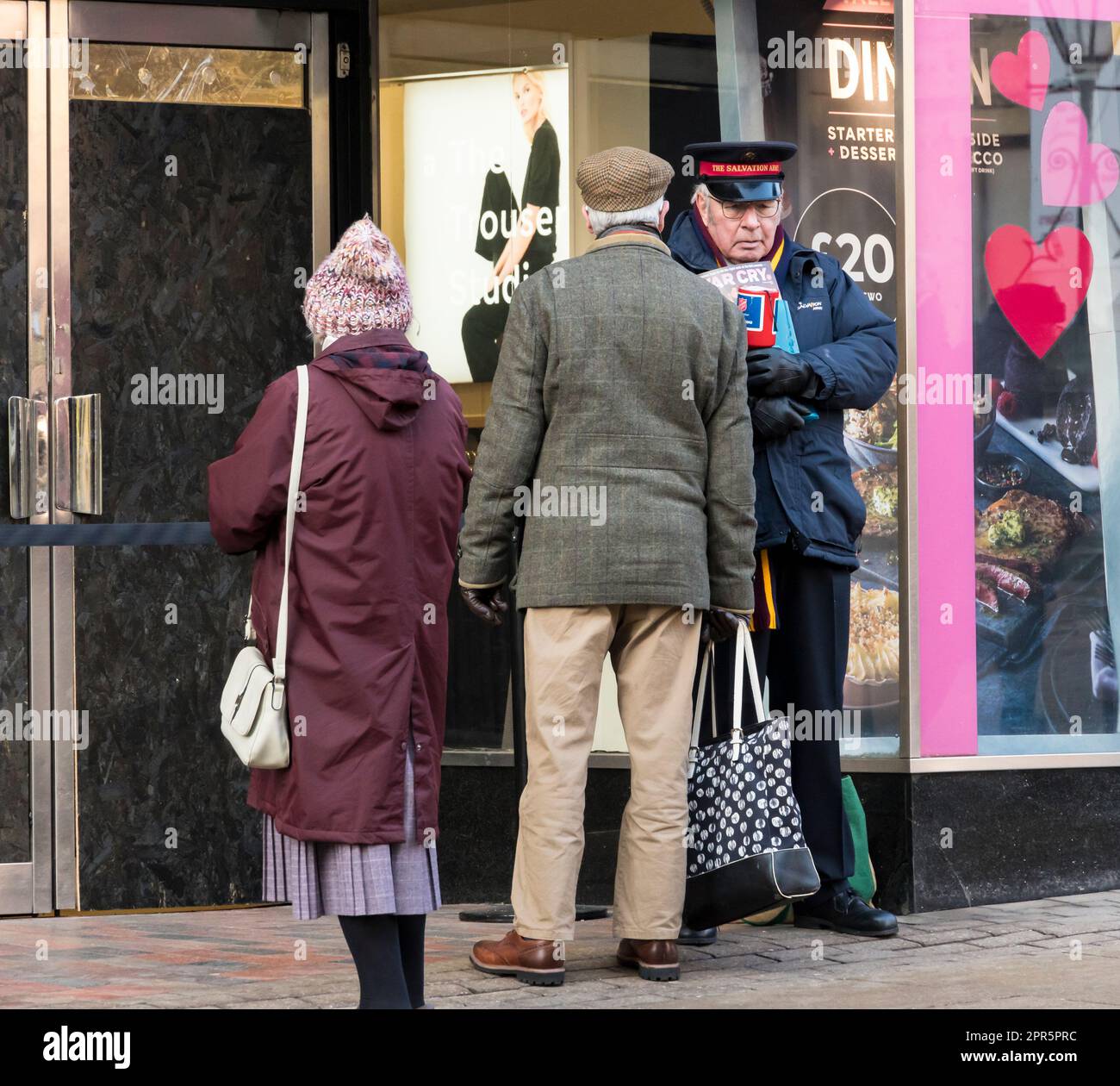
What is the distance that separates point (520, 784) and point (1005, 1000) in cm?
200

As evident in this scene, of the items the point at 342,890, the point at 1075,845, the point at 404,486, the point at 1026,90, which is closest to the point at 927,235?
the point at 1026,90

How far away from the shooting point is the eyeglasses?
568 cm

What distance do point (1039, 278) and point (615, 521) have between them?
235 cm

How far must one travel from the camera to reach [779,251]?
5801 millimetres

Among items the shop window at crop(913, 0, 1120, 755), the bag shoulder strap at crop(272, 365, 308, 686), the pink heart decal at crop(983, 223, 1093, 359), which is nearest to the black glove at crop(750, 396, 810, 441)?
the shop window at crop(913, 0, 1120, 755)

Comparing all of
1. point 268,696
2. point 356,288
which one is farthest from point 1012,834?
point 356,288

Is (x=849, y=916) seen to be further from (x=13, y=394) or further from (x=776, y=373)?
(x=13, y=394)

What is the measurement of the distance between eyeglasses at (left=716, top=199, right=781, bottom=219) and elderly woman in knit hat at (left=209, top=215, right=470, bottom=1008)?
1.53m

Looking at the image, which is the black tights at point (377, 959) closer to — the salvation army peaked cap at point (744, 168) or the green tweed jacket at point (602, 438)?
the green tweed jacket at point (602, 438)

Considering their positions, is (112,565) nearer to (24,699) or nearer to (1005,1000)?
(24,699)

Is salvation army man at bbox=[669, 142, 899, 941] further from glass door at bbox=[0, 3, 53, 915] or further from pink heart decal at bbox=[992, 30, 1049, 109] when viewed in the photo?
glass door at bbox=[0, 3, 53, 915]

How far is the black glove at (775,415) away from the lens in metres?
5.55

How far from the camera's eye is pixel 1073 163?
6.64m

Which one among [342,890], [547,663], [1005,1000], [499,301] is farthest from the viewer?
[499,301]
